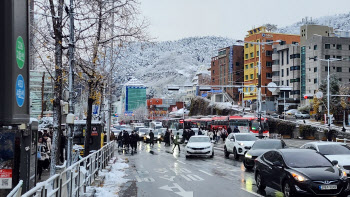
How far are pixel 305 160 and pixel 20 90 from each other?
31.0 feet

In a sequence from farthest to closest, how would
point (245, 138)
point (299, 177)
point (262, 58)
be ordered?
1. point (262, 58)
2. point (245, 138)
3. point (299, 177)

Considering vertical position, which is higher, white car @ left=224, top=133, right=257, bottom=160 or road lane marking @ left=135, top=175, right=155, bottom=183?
white car @ left=224, top=133, right=257, bottom=160

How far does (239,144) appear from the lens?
2733 cm

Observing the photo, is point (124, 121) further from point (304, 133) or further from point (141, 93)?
point (304, 133)

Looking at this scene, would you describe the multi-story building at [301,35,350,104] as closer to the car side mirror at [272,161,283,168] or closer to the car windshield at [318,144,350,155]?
the car windshield at [318,144,350,155]

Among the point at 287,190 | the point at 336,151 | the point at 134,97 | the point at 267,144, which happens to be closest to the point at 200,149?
the point at 267,144

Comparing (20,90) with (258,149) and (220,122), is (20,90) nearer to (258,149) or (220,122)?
(258,149)

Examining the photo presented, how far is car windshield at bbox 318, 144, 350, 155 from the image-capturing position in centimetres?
1623

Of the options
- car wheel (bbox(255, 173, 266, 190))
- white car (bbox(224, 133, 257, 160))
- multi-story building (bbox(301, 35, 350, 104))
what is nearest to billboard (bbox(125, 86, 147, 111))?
multi-story building (bbox(301, 35, 350, 104))

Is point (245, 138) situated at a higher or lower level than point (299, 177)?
lower

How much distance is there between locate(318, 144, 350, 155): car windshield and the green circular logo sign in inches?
541

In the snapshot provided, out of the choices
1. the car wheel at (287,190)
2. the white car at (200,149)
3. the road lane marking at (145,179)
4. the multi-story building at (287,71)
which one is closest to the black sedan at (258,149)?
the road lane marking at (145,179)

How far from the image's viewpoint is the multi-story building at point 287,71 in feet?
303

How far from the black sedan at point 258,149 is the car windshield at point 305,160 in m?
7.27
